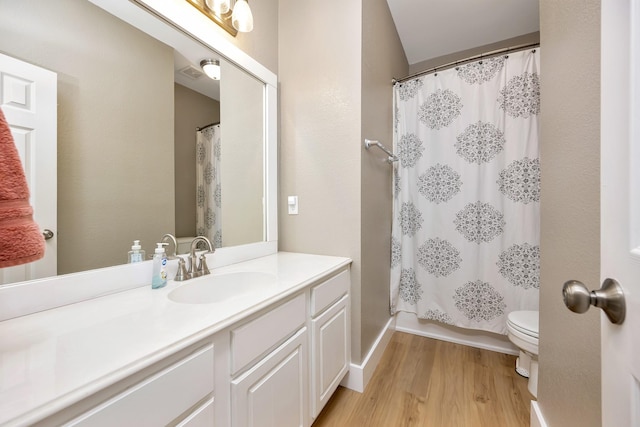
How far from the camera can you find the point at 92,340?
575mm

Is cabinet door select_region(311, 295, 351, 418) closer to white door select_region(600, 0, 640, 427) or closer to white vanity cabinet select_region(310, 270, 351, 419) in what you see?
white vanity cabinet select_region(310, 270, 351, 419)

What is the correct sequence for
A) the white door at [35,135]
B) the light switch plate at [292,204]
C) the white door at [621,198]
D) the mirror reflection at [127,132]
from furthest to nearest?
the light switch plate at [292,204]
the mirror reflection at [127,132]
the white door at [35,135]
the white door at [621,198]

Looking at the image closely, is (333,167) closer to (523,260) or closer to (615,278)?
(615,278)

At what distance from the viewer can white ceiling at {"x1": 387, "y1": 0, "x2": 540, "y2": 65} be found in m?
1.92

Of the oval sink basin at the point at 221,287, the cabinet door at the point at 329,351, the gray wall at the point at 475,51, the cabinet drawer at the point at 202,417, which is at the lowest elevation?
the cabinet door at the point at 329,351

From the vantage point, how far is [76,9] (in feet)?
Answer: 2.81

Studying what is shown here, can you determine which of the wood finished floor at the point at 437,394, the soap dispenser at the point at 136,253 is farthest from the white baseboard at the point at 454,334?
the soap dispenser at the point at 136,253

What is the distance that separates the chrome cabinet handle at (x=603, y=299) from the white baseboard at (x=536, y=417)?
108 centimetres

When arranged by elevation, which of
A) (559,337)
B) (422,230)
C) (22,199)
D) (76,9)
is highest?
(76,9)

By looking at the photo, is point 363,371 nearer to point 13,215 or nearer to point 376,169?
point 376,169

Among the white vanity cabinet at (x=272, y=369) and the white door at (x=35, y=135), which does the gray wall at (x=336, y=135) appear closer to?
the white vanity cabinet at (x=272, y=369)

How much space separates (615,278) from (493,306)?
1.76m

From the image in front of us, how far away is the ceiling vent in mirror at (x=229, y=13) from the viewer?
4.04 feet

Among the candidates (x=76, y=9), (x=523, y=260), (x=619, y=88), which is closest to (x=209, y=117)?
(x=76, y=9)
